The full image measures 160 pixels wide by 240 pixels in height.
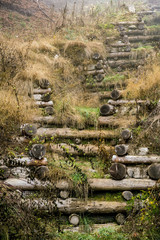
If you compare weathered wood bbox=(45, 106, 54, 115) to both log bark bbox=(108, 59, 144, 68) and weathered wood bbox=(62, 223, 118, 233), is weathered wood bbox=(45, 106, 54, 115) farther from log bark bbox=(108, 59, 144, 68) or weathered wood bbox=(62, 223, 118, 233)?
log bark bbox=(108, 59, 144, 68)

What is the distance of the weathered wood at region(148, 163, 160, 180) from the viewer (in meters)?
4.69

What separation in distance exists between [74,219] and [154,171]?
74.7 inches

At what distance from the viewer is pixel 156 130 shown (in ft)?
18.3

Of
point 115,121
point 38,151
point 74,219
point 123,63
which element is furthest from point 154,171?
point 123,63

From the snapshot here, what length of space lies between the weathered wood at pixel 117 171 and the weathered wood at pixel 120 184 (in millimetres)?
98

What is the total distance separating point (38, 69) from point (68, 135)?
3.13 metres

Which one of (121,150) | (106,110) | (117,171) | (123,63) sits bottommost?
(117,171)

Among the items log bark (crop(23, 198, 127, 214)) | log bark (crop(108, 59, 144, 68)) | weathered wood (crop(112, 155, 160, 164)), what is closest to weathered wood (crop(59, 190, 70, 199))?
log bark (crop(23, 198, 127, 214))

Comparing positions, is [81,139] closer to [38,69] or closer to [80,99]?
[80,99]

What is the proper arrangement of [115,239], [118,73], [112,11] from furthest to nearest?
[112,11] < [118,73] < [115,239]

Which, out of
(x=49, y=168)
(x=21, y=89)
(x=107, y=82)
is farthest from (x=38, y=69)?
(x=49, y=168)

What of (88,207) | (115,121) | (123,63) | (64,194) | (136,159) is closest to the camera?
(88,207)

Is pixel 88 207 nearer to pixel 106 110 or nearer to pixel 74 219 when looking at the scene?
pixel 74 219

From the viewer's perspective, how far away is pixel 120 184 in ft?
15.5
